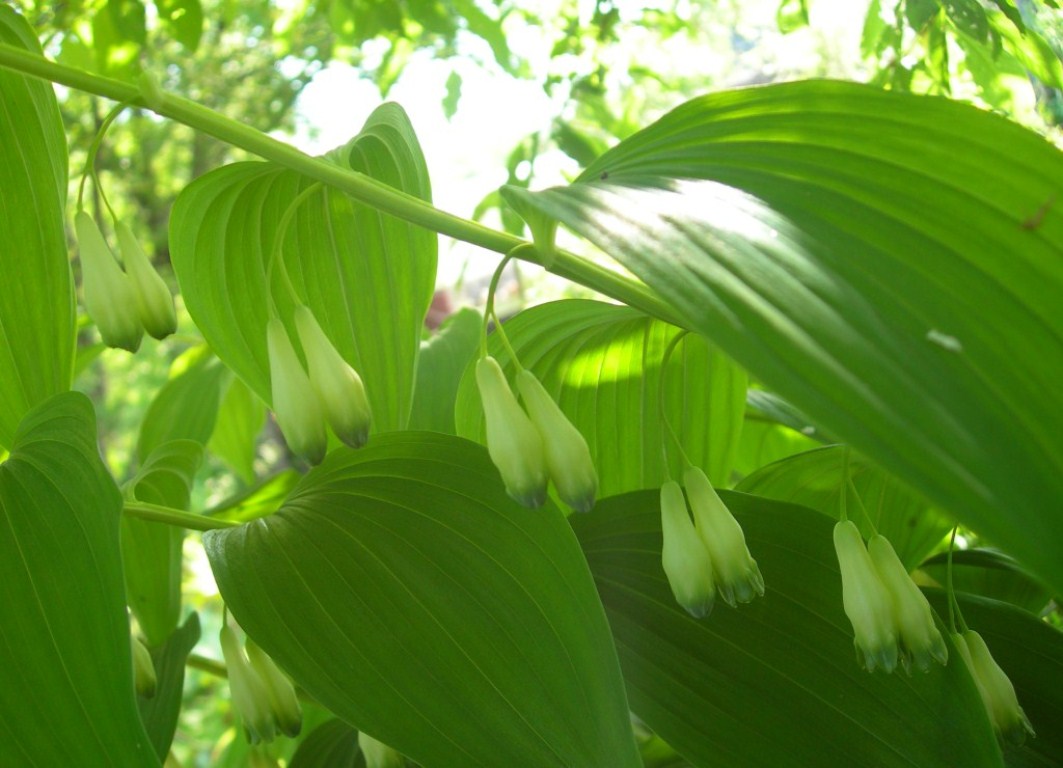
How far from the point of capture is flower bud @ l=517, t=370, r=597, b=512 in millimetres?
410

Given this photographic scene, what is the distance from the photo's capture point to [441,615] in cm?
46

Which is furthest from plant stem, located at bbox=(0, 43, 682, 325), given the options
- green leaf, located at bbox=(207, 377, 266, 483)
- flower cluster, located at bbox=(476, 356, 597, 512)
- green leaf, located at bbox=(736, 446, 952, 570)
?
green leaf, located at bbox=(207, 377, 266, 483)

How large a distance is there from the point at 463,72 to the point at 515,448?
4.26ft

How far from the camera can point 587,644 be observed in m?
0.44

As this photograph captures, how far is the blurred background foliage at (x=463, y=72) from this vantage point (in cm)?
72

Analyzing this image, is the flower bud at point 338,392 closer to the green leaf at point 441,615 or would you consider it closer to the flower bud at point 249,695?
the green leaf at point 441,615

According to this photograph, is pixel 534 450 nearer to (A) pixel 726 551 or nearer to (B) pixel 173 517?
(A) pixel 726 551

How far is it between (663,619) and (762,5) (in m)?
1.53

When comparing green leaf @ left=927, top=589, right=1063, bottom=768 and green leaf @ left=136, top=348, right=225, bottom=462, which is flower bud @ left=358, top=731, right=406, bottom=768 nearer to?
green leaf @ left=927, top=589, right=1063, bottom=768

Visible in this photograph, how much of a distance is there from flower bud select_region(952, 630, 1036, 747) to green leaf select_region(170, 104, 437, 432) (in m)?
0.33

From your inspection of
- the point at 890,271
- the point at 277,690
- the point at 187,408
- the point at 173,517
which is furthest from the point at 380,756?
the point at 187,408

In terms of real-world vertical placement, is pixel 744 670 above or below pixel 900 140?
below

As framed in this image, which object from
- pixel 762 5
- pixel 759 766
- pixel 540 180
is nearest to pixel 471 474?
pixel 759 766

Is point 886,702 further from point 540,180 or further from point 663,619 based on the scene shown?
point 540,180
